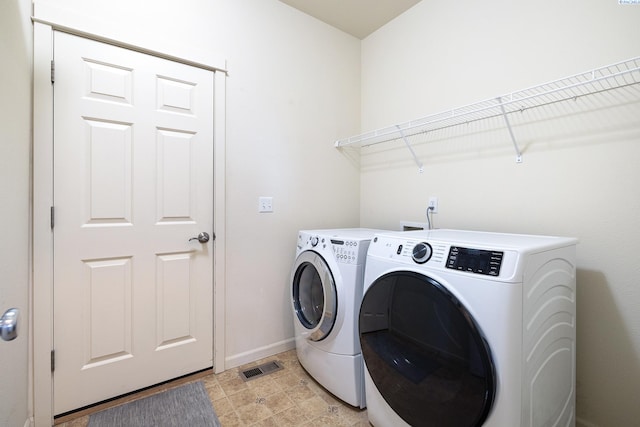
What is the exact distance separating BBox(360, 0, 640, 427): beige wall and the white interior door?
1503 millimetres

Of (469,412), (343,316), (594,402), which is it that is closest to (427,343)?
(469,412)

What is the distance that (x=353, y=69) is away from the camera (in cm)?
255

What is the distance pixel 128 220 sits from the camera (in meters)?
1.62

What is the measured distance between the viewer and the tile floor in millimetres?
1481

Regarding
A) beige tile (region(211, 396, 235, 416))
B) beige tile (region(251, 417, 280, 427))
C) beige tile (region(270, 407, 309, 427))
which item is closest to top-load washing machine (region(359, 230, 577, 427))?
beige tile (region(270, 407, 309, 427))

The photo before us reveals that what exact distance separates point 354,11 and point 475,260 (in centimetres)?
208

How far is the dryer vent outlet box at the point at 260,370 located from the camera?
1866 millimetres

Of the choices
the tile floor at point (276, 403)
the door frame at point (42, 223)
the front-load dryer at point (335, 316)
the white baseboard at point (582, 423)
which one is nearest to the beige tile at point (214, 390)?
the tile floor at point (276, 403)

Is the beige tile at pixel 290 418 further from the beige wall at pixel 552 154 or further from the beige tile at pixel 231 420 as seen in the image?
the beige wall at pixel 552 154

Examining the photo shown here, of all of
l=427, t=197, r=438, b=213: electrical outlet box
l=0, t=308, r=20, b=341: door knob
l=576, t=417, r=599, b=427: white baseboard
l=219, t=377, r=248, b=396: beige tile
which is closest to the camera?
l=0, t=308, r=20, b=341: door knob

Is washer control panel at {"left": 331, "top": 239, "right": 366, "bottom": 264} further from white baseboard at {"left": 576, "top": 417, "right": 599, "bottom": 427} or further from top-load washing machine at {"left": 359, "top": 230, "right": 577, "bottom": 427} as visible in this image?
white baseboard at {"left": 576, "top": 417, "right": 599, "bottom": 427}

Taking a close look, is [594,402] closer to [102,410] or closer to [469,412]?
[469,412]

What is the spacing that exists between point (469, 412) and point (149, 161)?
6.20ft

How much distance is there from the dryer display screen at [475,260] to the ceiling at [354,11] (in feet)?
6.39
